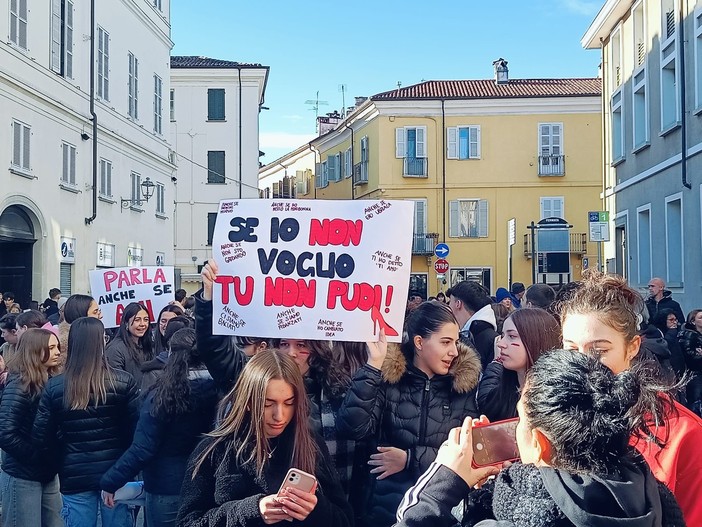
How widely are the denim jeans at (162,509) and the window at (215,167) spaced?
3783 cm

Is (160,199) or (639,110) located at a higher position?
(639,110)

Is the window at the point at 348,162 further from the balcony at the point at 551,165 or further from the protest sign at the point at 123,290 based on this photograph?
the protest sign at the point at 123,290

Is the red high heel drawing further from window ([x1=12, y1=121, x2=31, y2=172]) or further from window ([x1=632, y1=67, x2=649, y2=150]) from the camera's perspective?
window ([x1=632, y1=67, x2=649, y2=150])

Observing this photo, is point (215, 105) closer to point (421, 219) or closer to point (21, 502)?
point (421, 219)

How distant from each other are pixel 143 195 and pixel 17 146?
31.6 ft

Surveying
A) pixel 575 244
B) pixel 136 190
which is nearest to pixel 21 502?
pixel 136 190

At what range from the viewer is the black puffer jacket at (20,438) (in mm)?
5246

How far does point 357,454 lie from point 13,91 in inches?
642

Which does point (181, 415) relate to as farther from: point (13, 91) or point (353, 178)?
point (353, 178)

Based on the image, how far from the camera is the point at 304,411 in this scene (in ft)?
11.2

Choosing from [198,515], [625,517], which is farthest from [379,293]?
[625,517]

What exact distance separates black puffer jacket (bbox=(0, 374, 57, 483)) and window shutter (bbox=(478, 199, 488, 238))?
114 ft

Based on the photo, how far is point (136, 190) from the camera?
27203 mm

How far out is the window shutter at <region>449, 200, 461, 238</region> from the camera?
39250 millimetres
